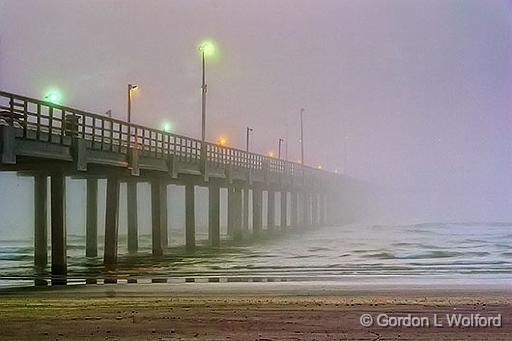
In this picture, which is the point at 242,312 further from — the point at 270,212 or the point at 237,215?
the point at 270,212

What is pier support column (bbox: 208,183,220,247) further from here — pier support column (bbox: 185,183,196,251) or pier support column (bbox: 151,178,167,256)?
pier support column (bbox: 151,178,167,256)

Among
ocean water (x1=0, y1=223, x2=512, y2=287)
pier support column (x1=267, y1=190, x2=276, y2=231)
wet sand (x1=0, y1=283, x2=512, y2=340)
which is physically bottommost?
ocean water (x1=0, y1=223, x2=512, y2=287)

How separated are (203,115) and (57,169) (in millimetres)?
14645

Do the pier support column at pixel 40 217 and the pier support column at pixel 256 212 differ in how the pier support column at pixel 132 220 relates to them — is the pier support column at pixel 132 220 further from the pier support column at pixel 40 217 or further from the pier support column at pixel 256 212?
the pier support column at pixel 256 212

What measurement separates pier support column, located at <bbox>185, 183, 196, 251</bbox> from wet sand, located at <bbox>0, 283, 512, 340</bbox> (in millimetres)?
21207

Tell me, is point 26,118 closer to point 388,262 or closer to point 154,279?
point 154,279

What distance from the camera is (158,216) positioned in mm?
32688

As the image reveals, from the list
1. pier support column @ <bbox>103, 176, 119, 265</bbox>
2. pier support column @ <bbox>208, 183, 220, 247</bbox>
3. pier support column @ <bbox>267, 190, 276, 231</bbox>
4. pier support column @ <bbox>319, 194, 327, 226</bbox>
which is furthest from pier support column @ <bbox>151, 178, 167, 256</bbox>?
pier support column @ <bbox>319, 194, 327, 226</bbox>

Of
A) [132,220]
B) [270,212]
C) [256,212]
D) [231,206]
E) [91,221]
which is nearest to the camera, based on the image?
[91,221]

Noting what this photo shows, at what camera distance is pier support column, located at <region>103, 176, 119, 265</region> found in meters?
26.5

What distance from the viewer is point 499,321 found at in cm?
943

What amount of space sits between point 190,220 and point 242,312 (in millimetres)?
27051

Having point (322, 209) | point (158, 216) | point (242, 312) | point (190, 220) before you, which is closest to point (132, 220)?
point (190, 220)

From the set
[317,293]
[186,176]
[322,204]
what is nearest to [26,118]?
[317,293]
